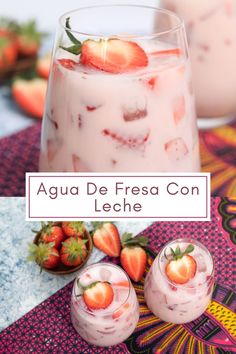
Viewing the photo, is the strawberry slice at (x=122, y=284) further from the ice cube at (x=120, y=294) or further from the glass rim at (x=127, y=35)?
the glass rim at (x=127, y=35)

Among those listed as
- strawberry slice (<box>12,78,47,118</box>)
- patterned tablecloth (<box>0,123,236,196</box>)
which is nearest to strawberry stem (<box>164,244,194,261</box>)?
patterned tablecloth (<box>0,123,236,196</box>)

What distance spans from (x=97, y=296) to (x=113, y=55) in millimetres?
314

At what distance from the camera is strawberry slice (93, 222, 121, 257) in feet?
2.54

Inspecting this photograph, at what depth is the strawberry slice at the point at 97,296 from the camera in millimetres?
634

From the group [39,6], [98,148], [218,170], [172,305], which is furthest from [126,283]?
[39,6]

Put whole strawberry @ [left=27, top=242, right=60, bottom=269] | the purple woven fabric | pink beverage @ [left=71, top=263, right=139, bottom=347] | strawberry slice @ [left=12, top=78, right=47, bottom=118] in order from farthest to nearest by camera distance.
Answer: strawberry slice @ [left=12, top=78, right=47, bottom=118] → the purple woven fabric → whole strawberry @ [left=27, top=242, right=60, bottom=269] → pink beverage @ [left=71, top=263, right=139, bottom=347]

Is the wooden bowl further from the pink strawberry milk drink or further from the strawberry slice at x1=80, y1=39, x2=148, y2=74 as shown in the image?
the strawberry slice at x1=80, y1=39, x2=148, y2=74

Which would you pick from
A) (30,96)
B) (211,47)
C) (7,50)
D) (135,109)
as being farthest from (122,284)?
(7,50)

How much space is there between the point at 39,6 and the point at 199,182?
4.68 ft

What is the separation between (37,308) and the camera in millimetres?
693

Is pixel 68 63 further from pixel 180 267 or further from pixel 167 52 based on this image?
pixel 180 267

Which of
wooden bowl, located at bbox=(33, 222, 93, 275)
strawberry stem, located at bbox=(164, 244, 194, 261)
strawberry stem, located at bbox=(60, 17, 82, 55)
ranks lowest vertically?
wooden bowl, located at bbox=(33, 222, 93, 275)

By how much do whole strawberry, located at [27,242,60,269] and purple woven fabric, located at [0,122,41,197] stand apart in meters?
0.18

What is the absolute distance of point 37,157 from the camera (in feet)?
3.28
